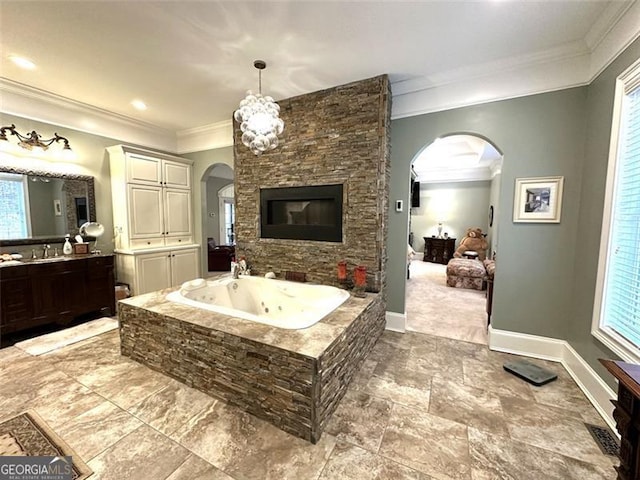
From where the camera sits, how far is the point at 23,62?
2.48 metres

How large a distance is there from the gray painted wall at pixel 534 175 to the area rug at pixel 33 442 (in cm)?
344

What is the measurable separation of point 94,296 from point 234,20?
3.59m

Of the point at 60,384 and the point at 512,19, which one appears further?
the point at 60,384

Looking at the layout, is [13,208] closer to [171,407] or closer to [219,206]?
[171,407]

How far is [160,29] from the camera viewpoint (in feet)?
6.74

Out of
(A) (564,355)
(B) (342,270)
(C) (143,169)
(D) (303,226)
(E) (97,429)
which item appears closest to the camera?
(E) (97,429)

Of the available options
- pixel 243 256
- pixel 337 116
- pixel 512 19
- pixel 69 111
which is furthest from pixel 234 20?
pixel 69 111

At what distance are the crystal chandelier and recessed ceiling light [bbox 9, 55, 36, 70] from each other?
2160 millimetres

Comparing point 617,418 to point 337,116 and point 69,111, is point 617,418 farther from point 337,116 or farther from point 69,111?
point 69,111

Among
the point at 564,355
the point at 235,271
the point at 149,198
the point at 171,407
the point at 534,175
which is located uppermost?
the point at 534,175

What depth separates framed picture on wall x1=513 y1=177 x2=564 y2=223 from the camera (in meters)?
2.39

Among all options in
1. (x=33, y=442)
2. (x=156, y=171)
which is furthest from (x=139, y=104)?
(x=33, y=442)

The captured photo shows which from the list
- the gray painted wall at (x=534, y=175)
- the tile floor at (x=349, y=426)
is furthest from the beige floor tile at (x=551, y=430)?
the gray painted wall at (x=534, y=175)

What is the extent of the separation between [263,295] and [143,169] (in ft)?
9.25
